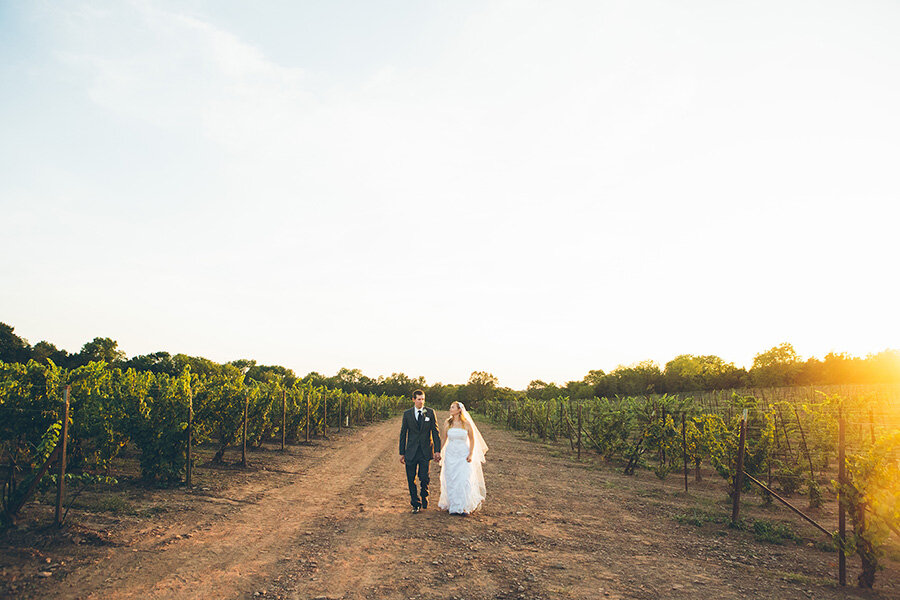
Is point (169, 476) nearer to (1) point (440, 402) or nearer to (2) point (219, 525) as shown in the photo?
(2) point (219, 525)

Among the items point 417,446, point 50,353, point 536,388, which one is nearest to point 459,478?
point 417,446

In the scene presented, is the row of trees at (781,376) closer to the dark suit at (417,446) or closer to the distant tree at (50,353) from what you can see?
the dark suit at (417,446)

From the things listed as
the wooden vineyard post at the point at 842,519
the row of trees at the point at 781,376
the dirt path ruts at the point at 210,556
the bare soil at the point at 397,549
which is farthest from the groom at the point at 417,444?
the row of trees at the point at 781,376

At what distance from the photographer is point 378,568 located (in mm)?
5098

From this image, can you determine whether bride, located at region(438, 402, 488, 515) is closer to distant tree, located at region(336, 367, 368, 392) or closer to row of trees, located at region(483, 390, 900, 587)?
row of trees, located at region(483, 390, 900, 587)

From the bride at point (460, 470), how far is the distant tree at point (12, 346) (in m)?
46.4

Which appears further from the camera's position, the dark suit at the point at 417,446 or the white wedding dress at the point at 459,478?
the dark suit at the point at 417,446

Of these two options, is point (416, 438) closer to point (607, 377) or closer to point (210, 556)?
point (210, 556)

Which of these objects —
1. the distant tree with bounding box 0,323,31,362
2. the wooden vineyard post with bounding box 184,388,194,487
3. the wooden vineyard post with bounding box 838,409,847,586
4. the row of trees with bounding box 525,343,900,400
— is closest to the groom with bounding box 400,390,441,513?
the wooden vineyard post with bounding box 184,388,194,487

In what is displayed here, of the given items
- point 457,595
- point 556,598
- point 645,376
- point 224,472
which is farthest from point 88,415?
point 645,376

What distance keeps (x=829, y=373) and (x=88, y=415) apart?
157ft

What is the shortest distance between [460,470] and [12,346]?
48.2m

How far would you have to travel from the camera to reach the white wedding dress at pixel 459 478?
757cm

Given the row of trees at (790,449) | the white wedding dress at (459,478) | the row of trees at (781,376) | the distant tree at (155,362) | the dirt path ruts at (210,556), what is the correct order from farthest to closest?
the distant tree at (155,362) < the row of trees at (781,376) < the white wedding dress at (459,478) < the row of trees at (790,449) < the dirt path ruts at (210,556)
